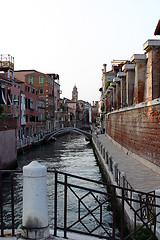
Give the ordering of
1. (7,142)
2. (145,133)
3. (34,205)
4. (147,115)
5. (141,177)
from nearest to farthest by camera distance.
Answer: (34,205)
(141,177)
(147,115)
(145,133)
(7,142)

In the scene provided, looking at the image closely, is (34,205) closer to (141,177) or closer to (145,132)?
(141,177)

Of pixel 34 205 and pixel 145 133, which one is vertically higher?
pixel 145 133

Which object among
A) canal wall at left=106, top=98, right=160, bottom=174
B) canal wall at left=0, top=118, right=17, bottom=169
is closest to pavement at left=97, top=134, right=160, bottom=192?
canal wall at left=106, top=98, right=160, bottom=174

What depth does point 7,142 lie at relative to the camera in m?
17.5

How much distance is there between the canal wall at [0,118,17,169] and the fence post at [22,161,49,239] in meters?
12.4

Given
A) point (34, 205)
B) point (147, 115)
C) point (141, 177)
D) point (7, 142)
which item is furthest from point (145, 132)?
point (34, 205)

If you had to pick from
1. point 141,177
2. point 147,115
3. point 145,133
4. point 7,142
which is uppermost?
point 147,115

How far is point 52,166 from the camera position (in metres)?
21.5

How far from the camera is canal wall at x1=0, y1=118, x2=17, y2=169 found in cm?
1639

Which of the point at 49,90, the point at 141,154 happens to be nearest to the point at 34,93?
the point at 49,90

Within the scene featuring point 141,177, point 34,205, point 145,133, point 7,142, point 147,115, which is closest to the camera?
point 34,205

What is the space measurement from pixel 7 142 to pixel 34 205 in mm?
14022

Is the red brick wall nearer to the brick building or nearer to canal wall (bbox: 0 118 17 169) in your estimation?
the brick building

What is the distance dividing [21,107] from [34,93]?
805 cm
